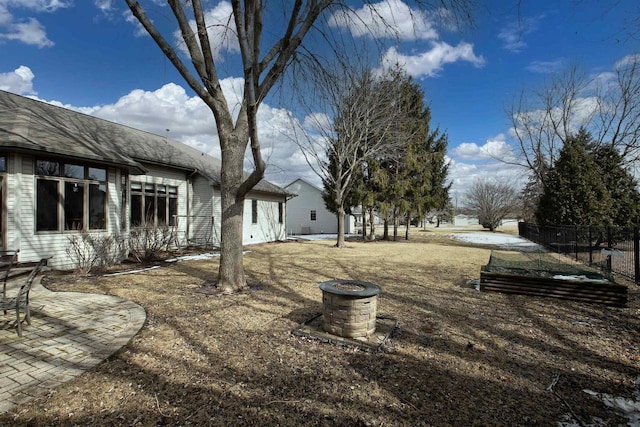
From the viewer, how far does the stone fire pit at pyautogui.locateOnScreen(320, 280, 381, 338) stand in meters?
3.87

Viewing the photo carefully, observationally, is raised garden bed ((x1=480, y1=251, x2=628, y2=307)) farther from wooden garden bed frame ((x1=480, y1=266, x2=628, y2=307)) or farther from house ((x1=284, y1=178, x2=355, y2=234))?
house ((x1=284, y1=178, x2=355, y2=234))

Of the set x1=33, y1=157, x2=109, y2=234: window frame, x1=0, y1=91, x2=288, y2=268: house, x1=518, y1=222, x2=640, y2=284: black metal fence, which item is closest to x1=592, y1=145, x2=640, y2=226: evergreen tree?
x1=518, y1=222, x2=640, y2=284: black metal fence

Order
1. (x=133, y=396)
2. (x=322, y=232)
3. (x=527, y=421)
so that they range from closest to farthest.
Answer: (x=527, y=421)
(x=133, y=396)
(x=322, y=232)

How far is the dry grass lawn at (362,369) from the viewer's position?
8.31ft

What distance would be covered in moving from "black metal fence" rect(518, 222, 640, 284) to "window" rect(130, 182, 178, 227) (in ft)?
47.4

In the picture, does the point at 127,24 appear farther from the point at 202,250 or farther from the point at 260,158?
the point at 202,250

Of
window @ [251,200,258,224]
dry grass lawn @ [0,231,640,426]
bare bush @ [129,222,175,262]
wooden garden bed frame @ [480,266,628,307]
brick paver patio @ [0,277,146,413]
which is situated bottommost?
dry grass lawn @ [0,231,640,426]

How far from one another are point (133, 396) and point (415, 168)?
19.9 m

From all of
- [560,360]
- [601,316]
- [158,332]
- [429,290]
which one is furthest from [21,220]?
[601,316]

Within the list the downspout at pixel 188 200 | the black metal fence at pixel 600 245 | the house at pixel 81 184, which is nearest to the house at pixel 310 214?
the downspout at pixel 188 200

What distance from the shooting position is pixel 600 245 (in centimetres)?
1165

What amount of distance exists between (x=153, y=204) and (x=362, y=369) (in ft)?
40.9

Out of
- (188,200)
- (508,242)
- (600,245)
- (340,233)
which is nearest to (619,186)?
(600,245)

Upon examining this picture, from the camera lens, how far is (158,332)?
4.21m
